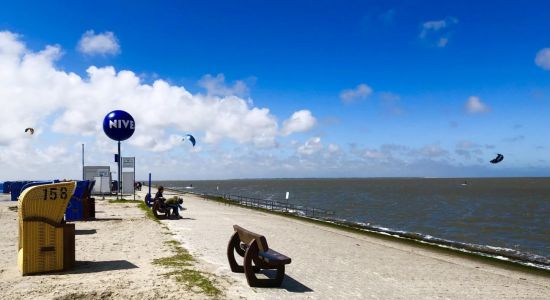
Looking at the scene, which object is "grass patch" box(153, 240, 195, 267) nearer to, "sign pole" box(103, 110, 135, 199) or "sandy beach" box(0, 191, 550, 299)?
"sandy beach" box(0, 191, 550, 299)

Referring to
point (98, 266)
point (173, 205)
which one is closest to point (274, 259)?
point (98, 266)

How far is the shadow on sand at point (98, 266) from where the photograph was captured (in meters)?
8.84

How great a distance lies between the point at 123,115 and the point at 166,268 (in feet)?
92.3

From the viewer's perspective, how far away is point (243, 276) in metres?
8.75

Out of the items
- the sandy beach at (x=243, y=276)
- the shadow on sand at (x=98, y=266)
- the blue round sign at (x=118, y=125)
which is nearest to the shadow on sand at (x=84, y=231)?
the sandy beach at (x=243, y=276)

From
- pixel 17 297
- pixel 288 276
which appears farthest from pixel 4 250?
pixel 288 276

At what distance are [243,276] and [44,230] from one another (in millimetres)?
4096

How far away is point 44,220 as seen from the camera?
28.1ft

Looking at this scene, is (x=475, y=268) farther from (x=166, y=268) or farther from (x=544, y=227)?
(x=544, y=227)

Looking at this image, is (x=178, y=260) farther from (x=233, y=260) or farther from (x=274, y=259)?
(x=274, y=259)

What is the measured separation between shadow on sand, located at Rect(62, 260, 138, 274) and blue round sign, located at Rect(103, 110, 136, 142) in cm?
2639

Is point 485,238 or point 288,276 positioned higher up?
point 288,276

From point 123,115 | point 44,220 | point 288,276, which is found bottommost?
point 288,276

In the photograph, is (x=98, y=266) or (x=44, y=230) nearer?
(x=44, y=230)
